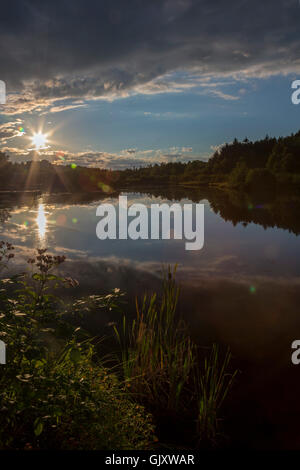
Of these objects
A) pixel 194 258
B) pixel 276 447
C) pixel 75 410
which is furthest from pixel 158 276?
pixel 75 410

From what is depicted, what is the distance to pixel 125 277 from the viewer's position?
14734 millimetres

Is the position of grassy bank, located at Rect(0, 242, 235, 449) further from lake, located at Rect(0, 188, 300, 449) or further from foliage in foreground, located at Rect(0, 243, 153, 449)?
lake, located at Rect(0, 188, 300, 449)

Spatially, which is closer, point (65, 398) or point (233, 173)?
point (65, 398)

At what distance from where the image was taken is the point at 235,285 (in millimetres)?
13922

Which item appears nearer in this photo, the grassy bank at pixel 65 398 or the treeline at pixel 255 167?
the grassy bank at pixel 65 398

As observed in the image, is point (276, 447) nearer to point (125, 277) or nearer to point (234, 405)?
point (234, 405)

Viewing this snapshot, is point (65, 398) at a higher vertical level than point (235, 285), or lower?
higher

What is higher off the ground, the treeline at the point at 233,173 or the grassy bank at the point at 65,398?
the treeline at the point at 233,173

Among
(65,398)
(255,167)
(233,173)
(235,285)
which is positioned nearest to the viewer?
(65,398)

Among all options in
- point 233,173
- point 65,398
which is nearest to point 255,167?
point 233,173

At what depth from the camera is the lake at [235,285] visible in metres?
6.54

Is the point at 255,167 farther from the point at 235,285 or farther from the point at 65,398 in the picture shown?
the point at 65,398

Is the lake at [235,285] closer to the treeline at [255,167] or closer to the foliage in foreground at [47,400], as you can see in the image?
the foliage in foreground at [47,400]

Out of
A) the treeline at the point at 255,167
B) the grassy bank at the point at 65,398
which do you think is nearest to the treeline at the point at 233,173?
the treeline at the point at 255,167
